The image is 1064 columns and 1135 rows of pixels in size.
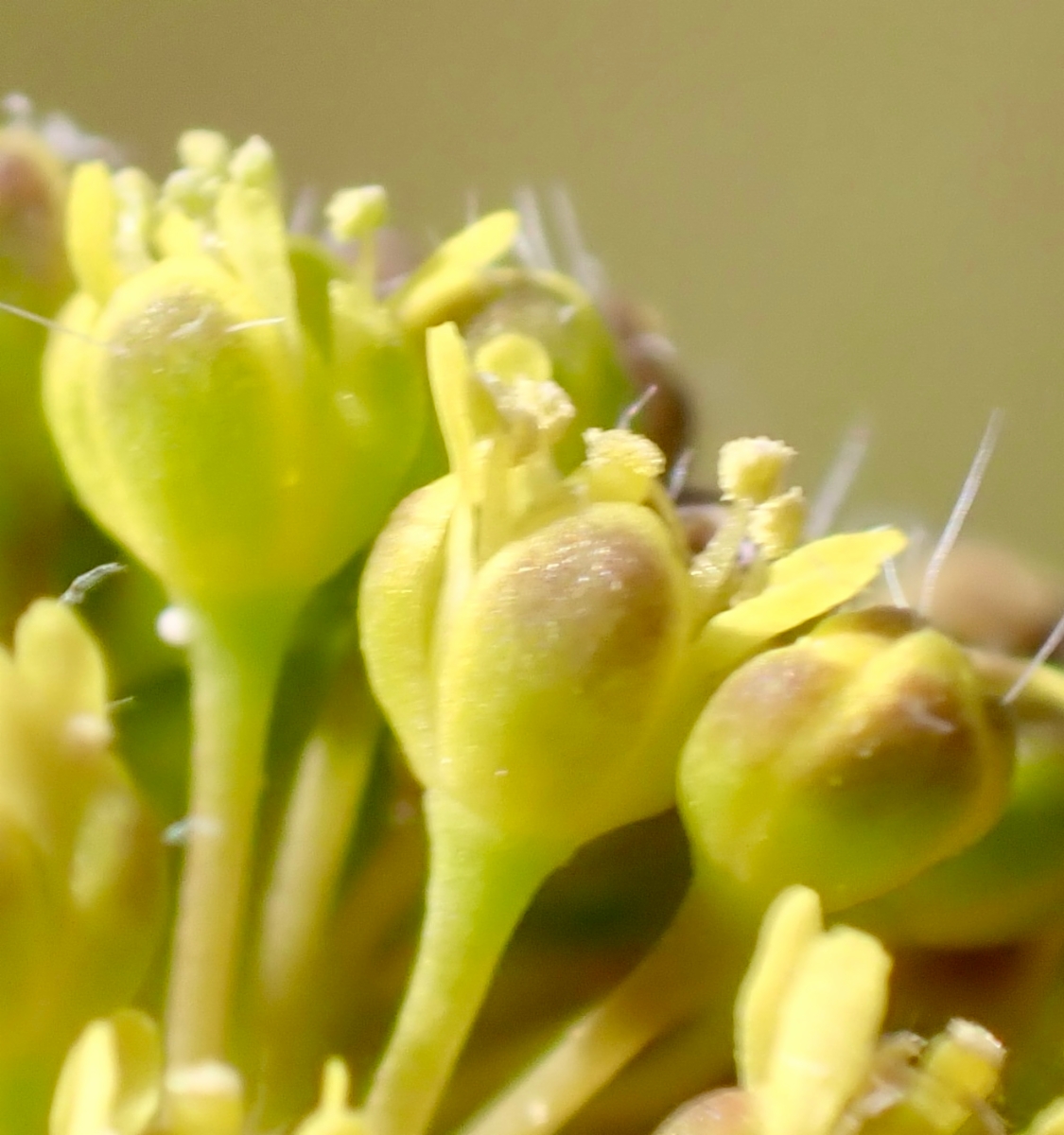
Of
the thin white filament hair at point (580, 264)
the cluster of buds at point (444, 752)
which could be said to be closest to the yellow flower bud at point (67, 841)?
the cluster of buds at point (444, 752)

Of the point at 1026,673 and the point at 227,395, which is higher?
the point at 227,395

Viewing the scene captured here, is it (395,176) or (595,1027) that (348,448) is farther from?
(395,176)

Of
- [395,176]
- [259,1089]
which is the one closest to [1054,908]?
[259,1089]

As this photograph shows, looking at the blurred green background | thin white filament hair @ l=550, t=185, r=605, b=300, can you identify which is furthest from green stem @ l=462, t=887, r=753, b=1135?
the blurred green background

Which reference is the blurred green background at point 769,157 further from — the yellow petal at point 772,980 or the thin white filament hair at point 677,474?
the yellow petal at point 772,980

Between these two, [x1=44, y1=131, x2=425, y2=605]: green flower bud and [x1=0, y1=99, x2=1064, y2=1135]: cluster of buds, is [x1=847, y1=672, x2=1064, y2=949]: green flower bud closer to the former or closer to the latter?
[x1=0, y1=99, x2=1064, y2=1135]: cluster of buds

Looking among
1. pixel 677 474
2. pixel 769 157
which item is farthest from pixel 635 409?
pixel 769 157

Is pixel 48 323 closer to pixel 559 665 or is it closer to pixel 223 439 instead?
pixel 223 439
